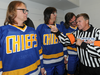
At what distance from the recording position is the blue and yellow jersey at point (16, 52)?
69 centimetres

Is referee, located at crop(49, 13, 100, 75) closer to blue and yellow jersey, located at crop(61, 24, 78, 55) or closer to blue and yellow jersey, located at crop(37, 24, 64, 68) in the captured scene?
blue and yellow jersey, located at crop(37, 24, 64, 68)

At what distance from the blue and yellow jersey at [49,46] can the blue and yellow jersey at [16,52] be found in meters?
0.43

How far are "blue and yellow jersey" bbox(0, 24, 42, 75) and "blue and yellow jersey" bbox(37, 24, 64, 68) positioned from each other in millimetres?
428

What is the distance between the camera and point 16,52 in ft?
2.37

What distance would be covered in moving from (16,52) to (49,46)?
611 mm

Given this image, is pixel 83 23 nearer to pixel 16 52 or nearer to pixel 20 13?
pixel 20 13

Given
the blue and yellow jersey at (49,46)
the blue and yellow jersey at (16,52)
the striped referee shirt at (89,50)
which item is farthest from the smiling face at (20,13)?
the striped referee shirt at (89,50)

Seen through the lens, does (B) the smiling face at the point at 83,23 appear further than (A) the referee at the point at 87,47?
Yes

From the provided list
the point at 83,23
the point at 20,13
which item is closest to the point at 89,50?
the point at 83,23

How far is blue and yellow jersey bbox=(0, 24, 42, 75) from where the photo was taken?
69cm

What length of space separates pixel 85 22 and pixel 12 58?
3.67 feet

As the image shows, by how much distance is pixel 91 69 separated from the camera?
103 centimetres

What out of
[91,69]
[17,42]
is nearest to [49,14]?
[17,42]

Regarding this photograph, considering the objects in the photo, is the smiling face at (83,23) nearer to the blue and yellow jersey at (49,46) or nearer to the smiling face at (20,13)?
the blue and yellow jersey at (49,46)
